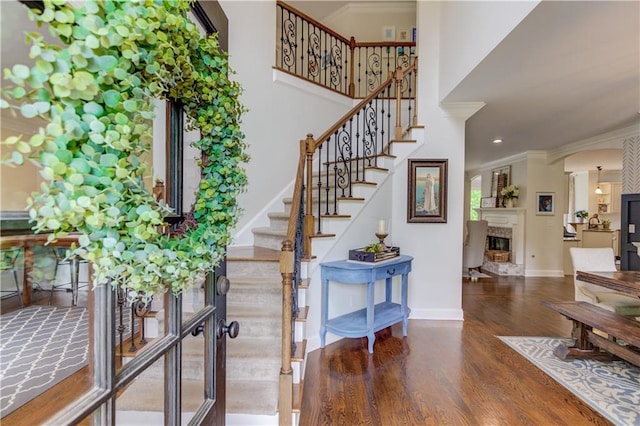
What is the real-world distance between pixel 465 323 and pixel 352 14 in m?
5.61

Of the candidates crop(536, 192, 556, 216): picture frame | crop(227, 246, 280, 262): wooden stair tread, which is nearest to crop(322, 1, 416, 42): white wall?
crop(536, 192, 556, 216): picture frame

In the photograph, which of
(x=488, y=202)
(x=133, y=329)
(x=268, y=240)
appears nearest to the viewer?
(x=133, y=329)

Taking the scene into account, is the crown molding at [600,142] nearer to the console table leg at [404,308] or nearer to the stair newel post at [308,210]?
the console table leg at [404,308]

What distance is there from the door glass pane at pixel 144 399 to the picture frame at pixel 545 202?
7.55 metres

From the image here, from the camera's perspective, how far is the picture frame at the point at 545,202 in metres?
6.45

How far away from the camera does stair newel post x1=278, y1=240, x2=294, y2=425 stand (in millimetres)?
1830

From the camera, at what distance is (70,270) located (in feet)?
1.78

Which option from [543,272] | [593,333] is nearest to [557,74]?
[593,333]

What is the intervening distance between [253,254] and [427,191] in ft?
7.13

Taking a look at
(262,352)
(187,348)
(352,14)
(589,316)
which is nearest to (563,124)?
(589,316)

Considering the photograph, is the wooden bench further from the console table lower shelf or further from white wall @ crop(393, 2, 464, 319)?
the console table lower shelf

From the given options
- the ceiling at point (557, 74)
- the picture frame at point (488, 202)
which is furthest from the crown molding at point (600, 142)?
the picture frame at point (488, 202)

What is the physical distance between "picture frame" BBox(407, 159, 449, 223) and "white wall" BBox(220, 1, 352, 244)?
1.55 metres

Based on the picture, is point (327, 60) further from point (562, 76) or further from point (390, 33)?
point (562, 76)
